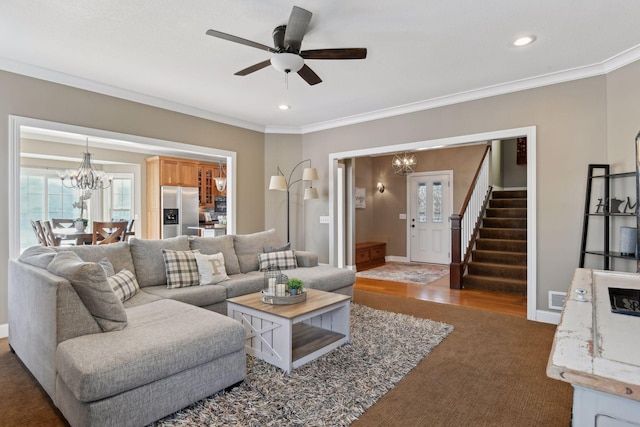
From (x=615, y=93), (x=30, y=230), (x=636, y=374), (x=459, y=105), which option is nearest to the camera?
(x=636, y=374)

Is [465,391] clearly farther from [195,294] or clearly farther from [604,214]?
[195,294]

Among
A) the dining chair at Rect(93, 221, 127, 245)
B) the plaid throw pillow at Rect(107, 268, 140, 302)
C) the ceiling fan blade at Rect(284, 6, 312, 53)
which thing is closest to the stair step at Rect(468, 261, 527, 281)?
the ceiling fan blade at Rect(284, 6, 312, 53)

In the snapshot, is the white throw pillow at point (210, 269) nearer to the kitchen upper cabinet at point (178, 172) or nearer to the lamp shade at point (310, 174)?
the lamp shade at point (310, 174)

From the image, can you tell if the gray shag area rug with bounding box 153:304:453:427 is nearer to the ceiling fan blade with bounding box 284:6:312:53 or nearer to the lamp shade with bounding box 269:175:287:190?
the ceiling fan blade with bounding box 284:6:312:53

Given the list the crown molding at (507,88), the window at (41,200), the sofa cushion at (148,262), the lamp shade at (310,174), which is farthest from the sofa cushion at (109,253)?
the window at (41,200)

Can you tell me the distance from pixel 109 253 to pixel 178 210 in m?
4.84

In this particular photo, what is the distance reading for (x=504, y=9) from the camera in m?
2.44

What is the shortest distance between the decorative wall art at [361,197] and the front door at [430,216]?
1071 mm

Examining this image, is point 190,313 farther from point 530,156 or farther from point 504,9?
point 530,156

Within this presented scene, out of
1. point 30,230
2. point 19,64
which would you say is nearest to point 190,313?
point 19,64

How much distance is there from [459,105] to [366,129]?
1.39 metres

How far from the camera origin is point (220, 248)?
4.12m

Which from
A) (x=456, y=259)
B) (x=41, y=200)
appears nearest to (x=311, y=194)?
(x=456, y=259)

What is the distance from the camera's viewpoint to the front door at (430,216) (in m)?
7.64
